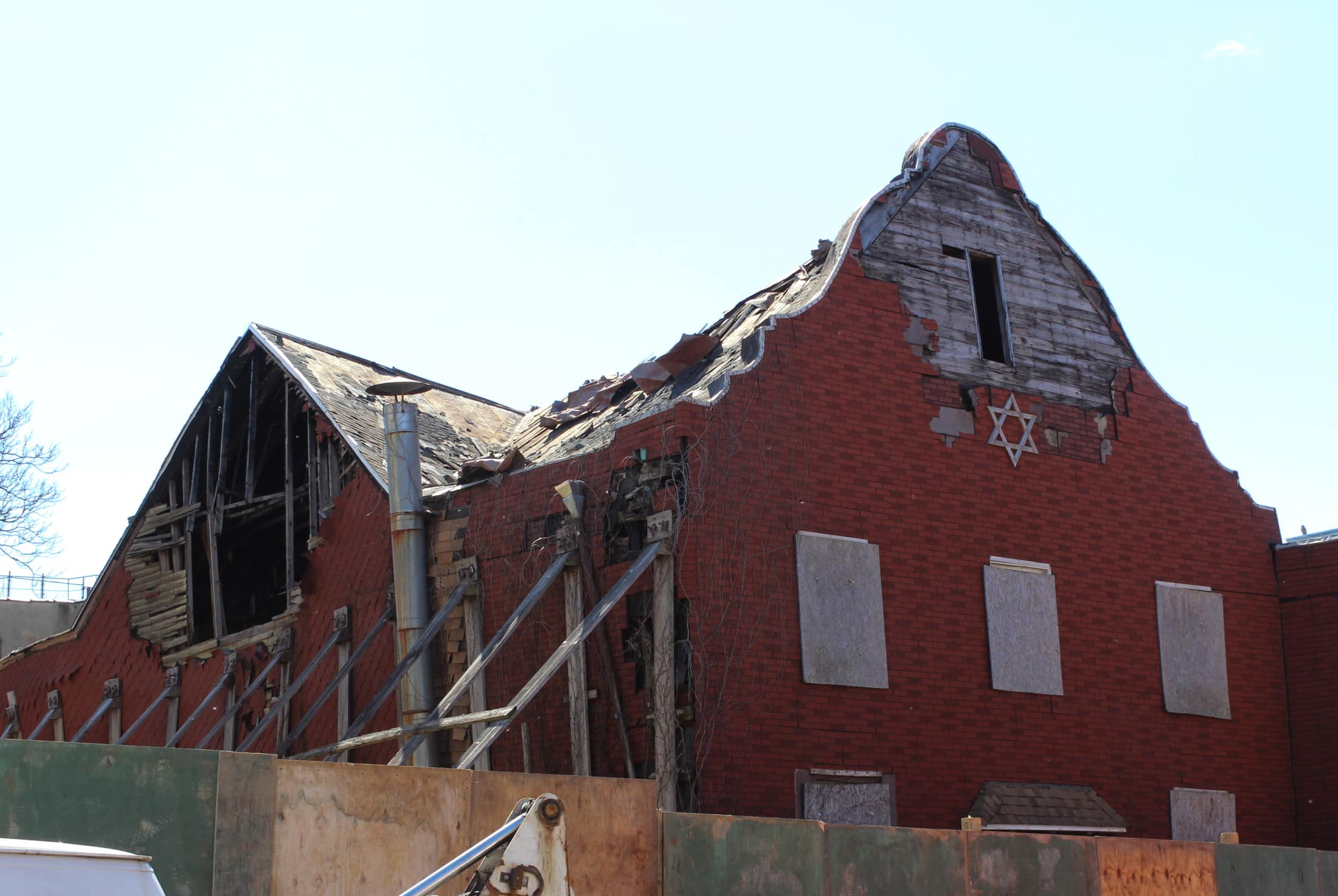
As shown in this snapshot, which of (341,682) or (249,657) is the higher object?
(249,657)

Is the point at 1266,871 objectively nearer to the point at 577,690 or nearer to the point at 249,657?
the point at 577,690

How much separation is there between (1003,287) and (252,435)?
10005 millimetres

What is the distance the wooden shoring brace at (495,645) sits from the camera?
12648mm

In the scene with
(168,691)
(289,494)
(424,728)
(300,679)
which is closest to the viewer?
(424,728)

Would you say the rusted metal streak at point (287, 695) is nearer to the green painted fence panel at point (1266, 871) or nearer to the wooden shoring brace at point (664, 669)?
the wooden shoring brace at point (664, 669)

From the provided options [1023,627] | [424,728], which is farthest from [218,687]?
[1023,627]

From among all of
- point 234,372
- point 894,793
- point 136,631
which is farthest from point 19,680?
point 894,793

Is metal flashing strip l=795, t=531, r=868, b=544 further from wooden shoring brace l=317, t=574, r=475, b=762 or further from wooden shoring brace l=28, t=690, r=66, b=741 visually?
wooden shoring brace l=28, t=690, r=66, b=741

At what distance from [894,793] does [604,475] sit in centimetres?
405

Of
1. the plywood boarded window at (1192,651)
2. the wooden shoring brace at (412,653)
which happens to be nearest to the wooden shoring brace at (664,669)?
the wooden shoring brace at (412,653)

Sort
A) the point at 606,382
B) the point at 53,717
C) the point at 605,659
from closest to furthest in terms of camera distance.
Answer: the point at 605,659, the point at 606,382, the point at 53,717

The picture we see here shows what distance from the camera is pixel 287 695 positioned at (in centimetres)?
1543

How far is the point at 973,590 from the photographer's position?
1460 centimetres

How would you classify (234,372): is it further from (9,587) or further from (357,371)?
(9,587)
